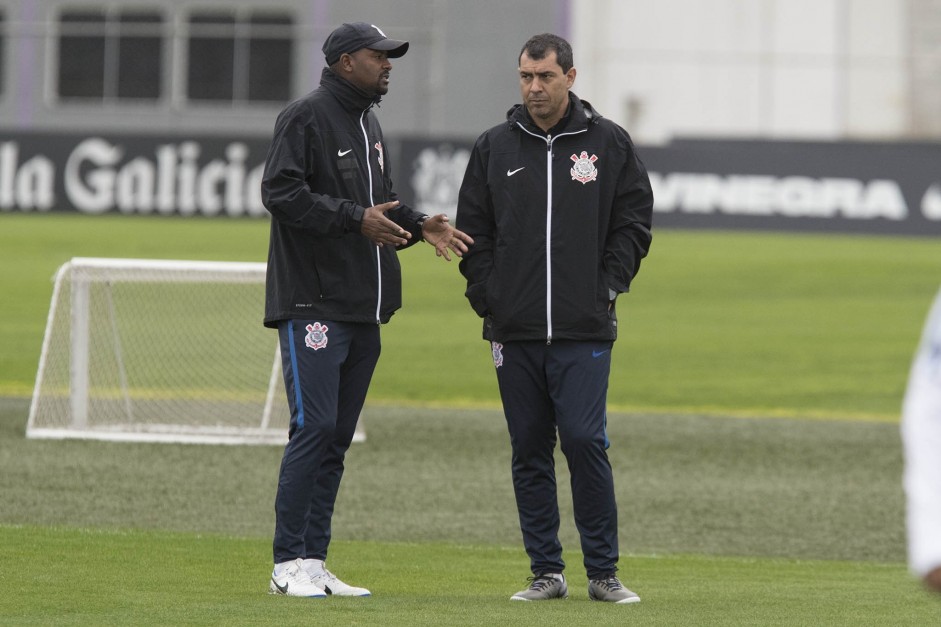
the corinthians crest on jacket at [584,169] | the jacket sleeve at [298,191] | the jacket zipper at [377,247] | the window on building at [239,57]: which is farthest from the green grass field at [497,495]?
the window on building at [239,57]

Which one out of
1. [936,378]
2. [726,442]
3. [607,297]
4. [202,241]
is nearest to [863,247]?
[202,241]

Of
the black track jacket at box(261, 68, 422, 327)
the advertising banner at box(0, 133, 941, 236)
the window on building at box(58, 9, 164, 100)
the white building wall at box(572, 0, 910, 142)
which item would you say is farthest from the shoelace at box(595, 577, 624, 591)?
the white building wall at box(572, 0, 910, 142)

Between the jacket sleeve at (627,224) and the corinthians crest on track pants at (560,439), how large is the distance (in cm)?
28

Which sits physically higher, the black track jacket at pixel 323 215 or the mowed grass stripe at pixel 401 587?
the black track jacket at pixel 323 215

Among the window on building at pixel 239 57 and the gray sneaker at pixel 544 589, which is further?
the window on building at pixel 239 57

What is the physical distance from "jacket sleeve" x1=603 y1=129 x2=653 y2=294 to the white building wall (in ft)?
130

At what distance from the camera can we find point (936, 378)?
2.57 m

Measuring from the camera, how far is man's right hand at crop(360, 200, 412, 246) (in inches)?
236

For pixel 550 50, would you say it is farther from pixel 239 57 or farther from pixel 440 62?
pixel 239 57

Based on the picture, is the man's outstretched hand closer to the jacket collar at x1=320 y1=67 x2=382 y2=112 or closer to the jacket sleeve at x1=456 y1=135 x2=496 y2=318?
the jacket sleeve at x1=456 y1=135 x2=496 y2=318

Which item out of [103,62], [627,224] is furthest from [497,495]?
[103,62]

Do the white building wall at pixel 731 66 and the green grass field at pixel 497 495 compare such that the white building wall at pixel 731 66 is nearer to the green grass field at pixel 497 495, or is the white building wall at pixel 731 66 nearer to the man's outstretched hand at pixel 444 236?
the green grass field at pixel 497 495

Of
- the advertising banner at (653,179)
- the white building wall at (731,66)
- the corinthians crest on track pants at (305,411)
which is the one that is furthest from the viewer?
the white building wall at (731,66)

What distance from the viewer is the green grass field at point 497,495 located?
6.04 metres
